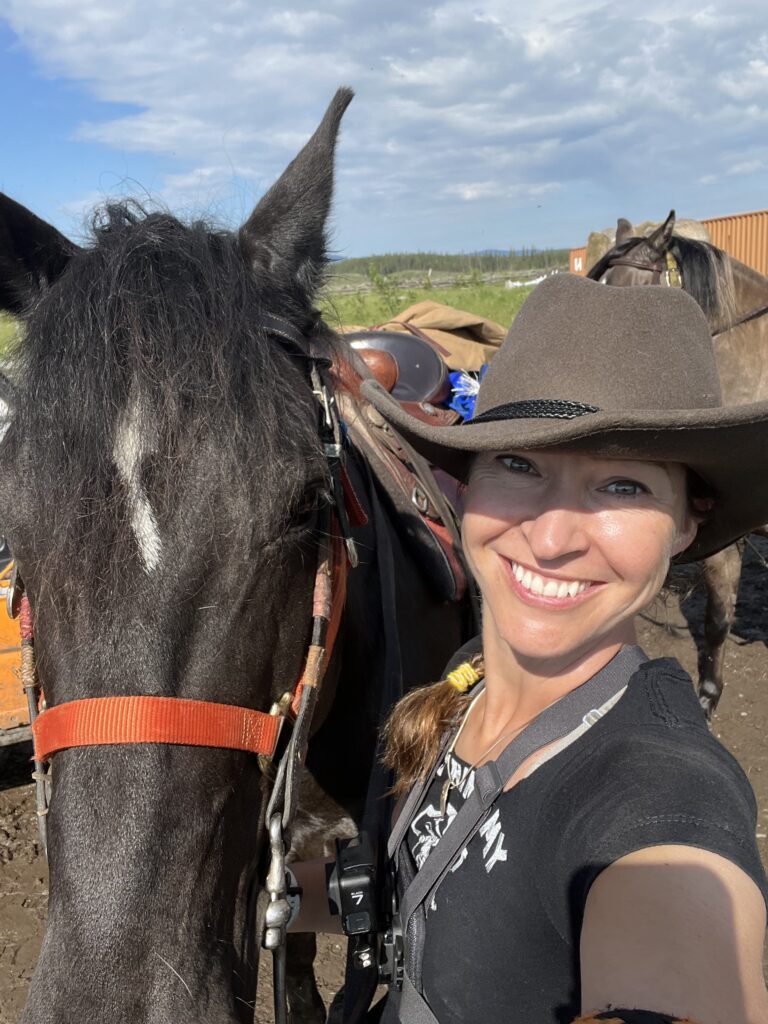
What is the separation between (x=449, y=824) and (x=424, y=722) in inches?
11.1

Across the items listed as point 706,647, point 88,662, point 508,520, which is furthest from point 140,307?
point 706,647

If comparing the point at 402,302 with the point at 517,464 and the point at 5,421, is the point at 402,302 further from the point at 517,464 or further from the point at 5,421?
the point at 517,464

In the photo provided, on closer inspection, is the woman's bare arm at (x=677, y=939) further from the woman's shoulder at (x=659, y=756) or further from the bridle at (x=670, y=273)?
the bridle at (x=670, y=273)

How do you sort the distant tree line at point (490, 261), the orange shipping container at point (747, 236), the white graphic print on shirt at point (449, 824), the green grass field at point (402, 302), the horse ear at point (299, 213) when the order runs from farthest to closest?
the distant tree line at point (490, 261)
the orange shipping container at point (747, 236)
the green grass field at point (402, 302)
the horse ear at point (299, 213)
the white graphic print on shirt at point (449, 824)

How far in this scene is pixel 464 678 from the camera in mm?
1563

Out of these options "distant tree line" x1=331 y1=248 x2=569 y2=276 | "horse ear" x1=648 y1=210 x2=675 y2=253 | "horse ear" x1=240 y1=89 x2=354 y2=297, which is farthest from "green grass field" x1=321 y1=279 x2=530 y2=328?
"distant tree line" x1=331 y1=248 x2=569 y2=276

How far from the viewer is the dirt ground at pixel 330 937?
10.5 ft

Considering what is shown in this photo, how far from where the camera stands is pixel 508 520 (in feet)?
4.24

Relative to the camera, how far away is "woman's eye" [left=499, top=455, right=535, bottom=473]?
1.29m

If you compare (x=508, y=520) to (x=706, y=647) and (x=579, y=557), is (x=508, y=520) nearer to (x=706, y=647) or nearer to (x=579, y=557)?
(x=579, y=557)

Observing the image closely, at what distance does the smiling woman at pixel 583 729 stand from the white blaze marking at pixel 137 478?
1.63 feet

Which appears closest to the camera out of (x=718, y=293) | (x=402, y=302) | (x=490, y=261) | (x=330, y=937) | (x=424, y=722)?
(x=424, y=722)

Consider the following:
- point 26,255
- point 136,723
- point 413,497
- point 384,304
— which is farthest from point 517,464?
point 384,304

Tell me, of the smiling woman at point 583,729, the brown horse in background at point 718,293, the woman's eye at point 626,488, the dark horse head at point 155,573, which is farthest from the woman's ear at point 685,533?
the brown horse in background at point 718,293
